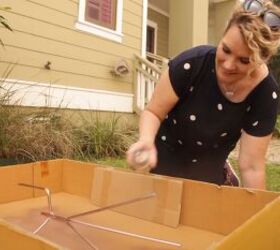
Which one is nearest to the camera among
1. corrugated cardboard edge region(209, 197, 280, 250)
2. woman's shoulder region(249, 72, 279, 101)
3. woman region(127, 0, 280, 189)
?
corrugated cardboard edge region(209, 197, 280, 250)

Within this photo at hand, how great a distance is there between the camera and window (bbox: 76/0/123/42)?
6.08 metres

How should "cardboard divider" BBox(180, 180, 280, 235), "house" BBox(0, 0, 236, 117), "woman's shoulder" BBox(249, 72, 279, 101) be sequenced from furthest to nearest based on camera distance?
1. "house" BBox(0, 0, 236, 117)
2. "woman's shoulder" BBox(249, 72, 279, 101)
3. "cardboard divider" BBox(180, 180, 280, 235)

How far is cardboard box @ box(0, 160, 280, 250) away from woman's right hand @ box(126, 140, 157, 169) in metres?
0.14

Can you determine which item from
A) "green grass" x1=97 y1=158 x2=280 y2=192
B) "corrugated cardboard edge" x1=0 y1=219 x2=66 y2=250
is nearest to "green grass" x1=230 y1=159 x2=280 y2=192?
"green grass" x1=97 y1=158 x2=280 y2=192

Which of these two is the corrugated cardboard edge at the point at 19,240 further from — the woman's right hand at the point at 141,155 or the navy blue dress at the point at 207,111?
the navy blue dress at the point at 207,111

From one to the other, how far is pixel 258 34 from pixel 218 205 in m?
0.56

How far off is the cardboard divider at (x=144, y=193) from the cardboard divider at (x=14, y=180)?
0.97ft

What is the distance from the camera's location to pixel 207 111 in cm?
161

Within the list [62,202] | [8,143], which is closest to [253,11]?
[62,202]

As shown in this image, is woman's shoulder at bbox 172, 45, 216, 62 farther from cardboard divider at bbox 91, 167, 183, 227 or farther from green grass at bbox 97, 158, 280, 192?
green grass at bbox 97, 158, 280, 192

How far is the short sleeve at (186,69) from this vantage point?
5.10 ft

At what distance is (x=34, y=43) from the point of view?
527cm

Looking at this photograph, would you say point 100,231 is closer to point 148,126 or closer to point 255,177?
point 148,126

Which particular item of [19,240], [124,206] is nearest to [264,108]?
[124,206]
